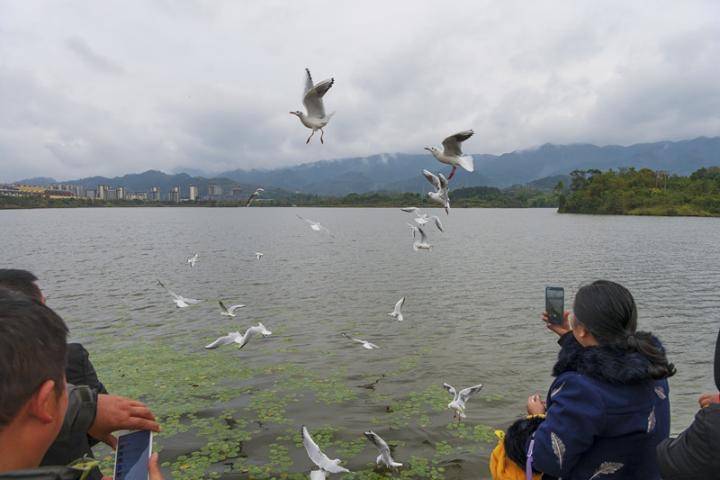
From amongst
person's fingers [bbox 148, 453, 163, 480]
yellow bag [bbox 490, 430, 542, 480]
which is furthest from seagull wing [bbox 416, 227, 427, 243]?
person's fingers [bbox 148, 453, 163, 480]

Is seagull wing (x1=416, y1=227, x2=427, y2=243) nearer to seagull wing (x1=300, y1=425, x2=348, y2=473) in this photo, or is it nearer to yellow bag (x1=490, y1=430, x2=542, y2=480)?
seagull wing (x1=300, y1=425, x2=348, y2=473)

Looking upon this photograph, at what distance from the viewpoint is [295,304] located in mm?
19219

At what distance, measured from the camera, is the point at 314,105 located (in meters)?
6.18

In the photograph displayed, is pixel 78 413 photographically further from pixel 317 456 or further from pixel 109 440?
pixel 317 456

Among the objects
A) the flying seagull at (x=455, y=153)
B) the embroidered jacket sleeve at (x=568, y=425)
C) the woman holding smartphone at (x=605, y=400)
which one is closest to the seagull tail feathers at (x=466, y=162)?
the flying seagull at (x=455, y=153)

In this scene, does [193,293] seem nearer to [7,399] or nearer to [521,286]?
[521,286]

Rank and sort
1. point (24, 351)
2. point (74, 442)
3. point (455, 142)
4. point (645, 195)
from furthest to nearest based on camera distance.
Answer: point (645, 195) → point (455, 142) → point (74, 442) → point (24, 351)

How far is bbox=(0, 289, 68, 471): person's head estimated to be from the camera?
178cm

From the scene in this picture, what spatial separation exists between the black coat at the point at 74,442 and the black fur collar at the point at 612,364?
9.64 feet

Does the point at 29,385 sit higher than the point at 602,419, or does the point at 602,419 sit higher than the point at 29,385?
the point at 29,385

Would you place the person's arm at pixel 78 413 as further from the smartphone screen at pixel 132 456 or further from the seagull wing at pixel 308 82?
the seagull wing at pixel 308 82

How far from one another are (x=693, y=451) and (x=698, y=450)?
2 cm

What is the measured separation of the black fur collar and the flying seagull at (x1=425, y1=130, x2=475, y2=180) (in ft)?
12.2

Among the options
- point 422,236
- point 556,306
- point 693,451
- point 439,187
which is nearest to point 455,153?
point 439,187
